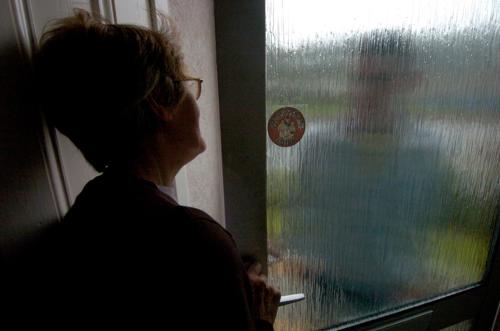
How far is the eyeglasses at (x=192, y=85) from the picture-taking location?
49cm

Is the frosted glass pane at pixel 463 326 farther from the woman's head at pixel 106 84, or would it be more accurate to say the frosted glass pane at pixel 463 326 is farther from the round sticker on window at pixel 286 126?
the woman's head at pixel 106 84

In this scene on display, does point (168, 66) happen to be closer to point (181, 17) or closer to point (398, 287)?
point (181, 17)

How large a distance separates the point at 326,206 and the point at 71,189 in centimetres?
73

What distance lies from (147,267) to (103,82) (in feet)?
0.92

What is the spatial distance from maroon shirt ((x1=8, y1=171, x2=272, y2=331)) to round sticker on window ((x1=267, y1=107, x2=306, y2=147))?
1.39 ft

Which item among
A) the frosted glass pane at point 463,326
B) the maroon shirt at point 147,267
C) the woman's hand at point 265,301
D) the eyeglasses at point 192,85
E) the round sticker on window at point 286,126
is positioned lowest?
the frosted glass pane at point 463,326

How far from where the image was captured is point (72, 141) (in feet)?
1.47

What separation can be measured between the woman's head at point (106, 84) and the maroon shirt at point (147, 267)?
10cm

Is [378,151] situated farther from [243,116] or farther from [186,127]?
[186,127]

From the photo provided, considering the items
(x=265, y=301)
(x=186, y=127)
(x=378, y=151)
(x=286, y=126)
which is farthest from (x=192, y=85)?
(x=378, y=151)

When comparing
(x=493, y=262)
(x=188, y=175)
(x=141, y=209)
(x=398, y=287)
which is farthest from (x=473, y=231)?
(x=141, y=209)

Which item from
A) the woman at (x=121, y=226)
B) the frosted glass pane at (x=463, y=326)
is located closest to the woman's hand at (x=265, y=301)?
the woman at (x=121, y=226)

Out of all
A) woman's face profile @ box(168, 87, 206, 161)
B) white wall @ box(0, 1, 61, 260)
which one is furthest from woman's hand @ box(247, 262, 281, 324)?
white wall @ box(0, 1, 61, 260)

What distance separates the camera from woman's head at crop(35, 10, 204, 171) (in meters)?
0.39
